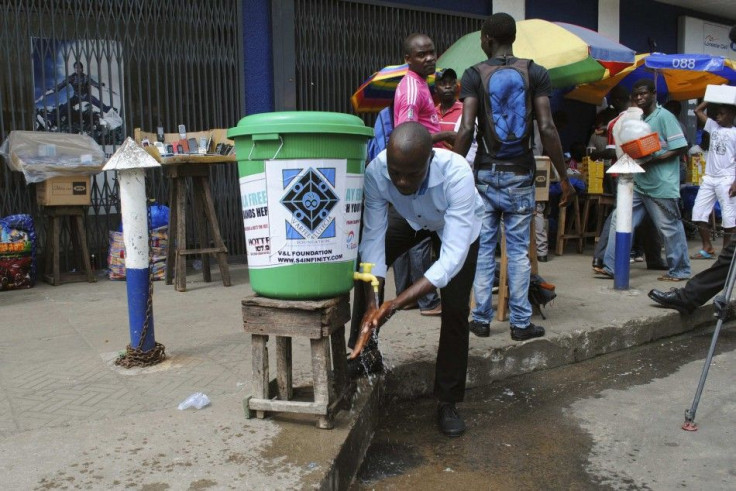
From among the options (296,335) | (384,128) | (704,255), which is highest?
(384,128)

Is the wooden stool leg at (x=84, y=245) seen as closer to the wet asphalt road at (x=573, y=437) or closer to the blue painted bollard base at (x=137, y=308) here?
the blue painted bollard base at (x=137, y=308)

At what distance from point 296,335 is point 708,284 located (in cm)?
338

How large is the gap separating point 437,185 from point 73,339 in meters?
2.73

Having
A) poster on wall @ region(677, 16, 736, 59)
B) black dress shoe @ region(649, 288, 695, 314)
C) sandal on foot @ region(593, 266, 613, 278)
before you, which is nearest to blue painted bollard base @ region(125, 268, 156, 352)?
black dress shoe @ region(649, 288, 695, 314)

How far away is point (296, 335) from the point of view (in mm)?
2670

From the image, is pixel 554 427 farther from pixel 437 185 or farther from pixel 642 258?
pixel 642 258

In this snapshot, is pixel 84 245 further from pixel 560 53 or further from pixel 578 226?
pixel 578 226

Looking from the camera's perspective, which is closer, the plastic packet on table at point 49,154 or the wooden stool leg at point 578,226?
the plastic packet on table at point 49,154

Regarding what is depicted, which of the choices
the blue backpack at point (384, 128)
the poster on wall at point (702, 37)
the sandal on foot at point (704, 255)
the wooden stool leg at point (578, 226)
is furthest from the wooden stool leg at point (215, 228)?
the poster on wall at point (702, 37)

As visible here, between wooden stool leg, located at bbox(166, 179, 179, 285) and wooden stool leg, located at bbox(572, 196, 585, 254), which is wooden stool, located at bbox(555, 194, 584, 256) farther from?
wooden stool leg, located at bbox(166, 179, 179, 285)

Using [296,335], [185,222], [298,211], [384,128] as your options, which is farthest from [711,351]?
[185,222]

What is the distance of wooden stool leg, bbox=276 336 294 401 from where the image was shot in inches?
114

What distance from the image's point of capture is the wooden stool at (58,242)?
595 centimetres

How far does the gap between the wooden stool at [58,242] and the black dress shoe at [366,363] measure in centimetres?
377
